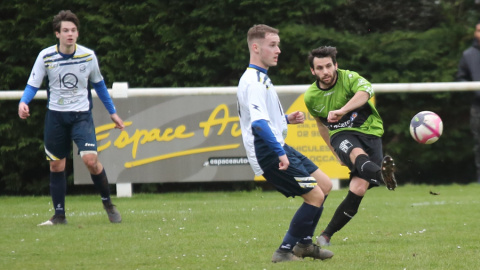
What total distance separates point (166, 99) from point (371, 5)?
5000 millimetres

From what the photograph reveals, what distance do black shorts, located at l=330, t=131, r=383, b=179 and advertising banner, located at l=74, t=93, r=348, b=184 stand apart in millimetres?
5117

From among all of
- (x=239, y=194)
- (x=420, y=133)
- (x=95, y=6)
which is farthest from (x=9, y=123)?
(x=420, y=133)

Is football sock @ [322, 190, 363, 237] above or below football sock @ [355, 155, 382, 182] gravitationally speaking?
below

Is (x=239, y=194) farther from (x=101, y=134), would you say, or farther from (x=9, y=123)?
(x=9, y=123)

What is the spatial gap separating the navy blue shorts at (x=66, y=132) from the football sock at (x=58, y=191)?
232 mm

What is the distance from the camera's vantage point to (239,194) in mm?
13352

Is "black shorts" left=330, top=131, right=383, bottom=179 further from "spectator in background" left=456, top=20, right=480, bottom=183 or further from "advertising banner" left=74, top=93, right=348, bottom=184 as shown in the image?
"advertising banner" left=74, top=93, right=348, bottom=184

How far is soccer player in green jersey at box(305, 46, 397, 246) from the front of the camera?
7.57 meters

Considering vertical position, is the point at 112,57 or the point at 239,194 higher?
the point at 112,57

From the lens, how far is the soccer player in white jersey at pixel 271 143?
20.8 feet

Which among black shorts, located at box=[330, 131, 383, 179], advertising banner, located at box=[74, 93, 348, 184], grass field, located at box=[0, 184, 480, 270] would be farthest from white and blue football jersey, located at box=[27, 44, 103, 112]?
advertising banner, located at box=[74, 93, 348, 184]

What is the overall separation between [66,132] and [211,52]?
578 cm

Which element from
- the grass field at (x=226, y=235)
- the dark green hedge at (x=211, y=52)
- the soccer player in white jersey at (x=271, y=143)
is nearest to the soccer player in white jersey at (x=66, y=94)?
the grass field at (x=226, y=235)

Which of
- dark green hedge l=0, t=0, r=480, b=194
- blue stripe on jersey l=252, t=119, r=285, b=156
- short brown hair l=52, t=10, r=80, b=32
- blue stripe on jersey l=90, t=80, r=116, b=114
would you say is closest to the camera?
blue stripe on jersey l=252, t=119, r=285, b=156
